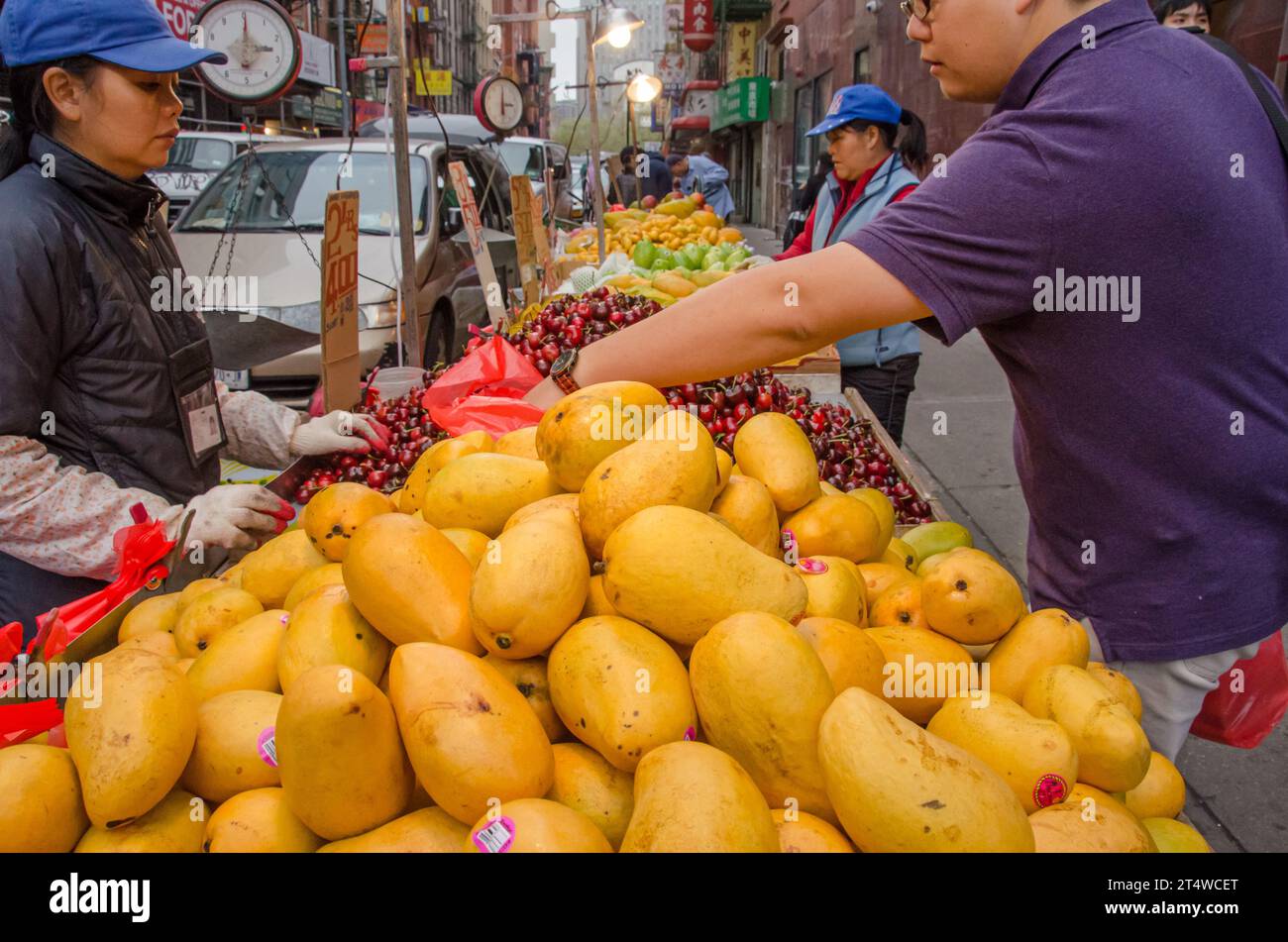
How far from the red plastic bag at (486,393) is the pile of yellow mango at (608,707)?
41.1 inches

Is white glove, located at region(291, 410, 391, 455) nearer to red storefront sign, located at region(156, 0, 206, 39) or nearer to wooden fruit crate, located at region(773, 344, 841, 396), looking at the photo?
wooden fruit crate, located at region(773, 344, 841, 396)

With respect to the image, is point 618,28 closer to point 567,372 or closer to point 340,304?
point 340,304

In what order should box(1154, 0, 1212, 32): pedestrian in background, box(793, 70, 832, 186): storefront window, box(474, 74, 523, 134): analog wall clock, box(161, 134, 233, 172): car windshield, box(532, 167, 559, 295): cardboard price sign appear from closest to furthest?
box(1154, 0, 1212, 32): pedestrian in background < box(532, 167, 559, 295): cardboard price sign < box(474, 74, 523, 134): analog wall clock < box(161, 134, 233, 172): car windshield < box(793, 70, 832, 186): storefront window

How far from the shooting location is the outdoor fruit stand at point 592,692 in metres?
1.04

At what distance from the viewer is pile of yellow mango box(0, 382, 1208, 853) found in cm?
103

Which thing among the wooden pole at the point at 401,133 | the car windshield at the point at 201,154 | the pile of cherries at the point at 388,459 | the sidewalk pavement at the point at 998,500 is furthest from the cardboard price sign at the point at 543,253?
the car windshield at the point at 201,154

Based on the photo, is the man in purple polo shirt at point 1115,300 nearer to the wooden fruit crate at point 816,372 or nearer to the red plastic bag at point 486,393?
the red plastic bag at point 486,393

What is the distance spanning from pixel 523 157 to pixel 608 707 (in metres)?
13.2

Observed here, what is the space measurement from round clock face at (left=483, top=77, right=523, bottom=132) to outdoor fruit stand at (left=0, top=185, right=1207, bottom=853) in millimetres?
7044

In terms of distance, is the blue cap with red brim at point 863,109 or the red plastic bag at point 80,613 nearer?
the red plastic bag at point 80,613

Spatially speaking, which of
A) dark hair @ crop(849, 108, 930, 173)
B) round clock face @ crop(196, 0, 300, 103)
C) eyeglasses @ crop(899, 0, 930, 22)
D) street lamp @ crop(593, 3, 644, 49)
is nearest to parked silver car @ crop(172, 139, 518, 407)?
round clock face @ crop(196, 0, 300, 103)

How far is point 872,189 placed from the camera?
183 inches

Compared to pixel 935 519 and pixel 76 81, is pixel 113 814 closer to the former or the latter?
pixel 76 81
